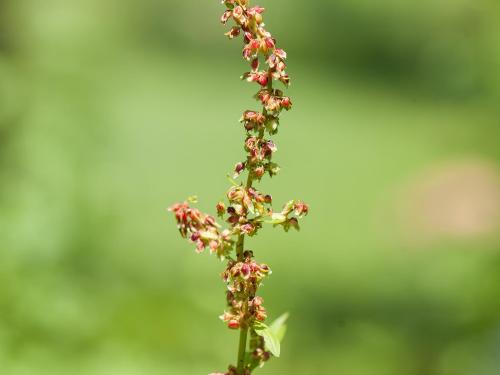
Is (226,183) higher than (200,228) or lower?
higher

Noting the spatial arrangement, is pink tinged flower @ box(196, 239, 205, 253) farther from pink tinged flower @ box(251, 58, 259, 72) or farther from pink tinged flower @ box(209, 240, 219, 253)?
pink tinged flower @ box(251, 58, 259, 72)

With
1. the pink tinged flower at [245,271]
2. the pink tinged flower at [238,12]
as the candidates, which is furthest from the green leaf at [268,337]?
the pink tinged flower at [238,12]

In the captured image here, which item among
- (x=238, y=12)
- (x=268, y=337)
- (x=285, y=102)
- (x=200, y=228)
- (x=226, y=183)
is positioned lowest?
(x=268, y=337)

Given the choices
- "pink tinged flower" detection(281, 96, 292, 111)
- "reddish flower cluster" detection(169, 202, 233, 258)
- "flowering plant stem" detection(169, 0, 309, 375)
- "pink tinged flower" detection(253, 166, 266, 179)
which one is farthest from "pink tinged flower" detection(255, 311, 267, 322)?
"pink tinged flower" detection(281, 96, 292, 111)

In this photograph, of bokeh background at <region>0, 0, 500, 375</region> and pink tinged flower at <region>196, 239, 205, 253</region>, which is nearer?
pink tinged flower at <region>196, 239, 205, 253</region>

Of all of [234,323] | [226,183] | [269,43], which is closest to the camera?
[269,43]

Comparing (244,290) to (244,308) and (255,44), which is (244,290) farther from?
(255,44)

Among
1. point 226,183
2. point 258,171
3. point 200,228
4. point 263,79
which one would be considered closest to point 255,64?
point 263,79
